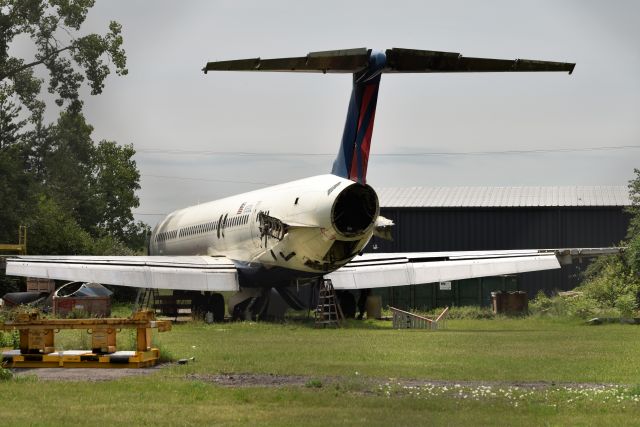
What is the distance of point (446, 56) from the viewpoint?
91.7ft

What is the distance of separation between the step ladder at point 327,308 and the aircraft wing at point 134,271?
3.21 m

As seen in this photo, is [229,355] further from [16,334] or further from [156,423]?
[156,423]

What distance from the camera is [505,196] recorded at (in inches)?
2562

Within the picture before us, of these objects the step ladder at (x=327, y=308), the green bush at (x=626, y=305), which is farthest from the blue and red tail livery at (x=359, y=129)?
the green bush at (x=626, y=305)

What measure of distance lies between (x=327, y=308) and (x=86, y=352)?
1586 cm

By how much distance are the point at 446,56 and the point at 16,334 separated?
1218cm

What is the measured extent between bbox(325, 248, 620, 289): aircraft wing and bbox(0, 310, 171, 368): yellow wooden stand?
51.9 feet

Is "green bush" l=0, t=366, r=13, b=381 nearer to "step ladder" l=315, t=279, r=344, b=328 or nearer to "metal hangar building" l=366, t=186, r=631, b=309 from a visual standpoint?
"step ladder" l=315, t=279, r=344, b=328

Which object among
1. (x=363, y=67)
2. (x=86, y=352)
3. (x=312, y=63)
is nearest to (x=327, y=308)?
(x=363, y=67)

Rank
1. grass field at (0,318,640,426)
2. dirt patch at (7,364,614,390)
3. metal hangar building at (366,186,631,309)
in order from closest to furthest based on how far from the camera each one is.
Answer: grass field at (0,318,640,426), dirt patch at (7,364,614,390), metal hangar building at (366,186,631,309)

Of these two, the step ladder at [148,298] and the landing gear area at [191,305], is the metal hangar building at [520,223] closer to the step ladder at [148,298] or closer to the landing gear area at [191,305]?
the step ladder at [148,298]

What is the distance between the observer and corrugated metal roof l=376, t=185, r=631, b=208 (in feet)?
206

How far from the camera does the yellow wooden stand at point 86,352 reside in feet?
65.5

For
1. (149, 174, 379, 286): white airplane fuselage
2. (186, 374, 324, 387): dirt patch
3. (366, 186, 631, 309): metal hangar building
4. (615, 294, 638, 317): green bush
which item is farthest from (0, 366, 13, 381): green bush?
(366, 186, 631, 309): metal hangar building
